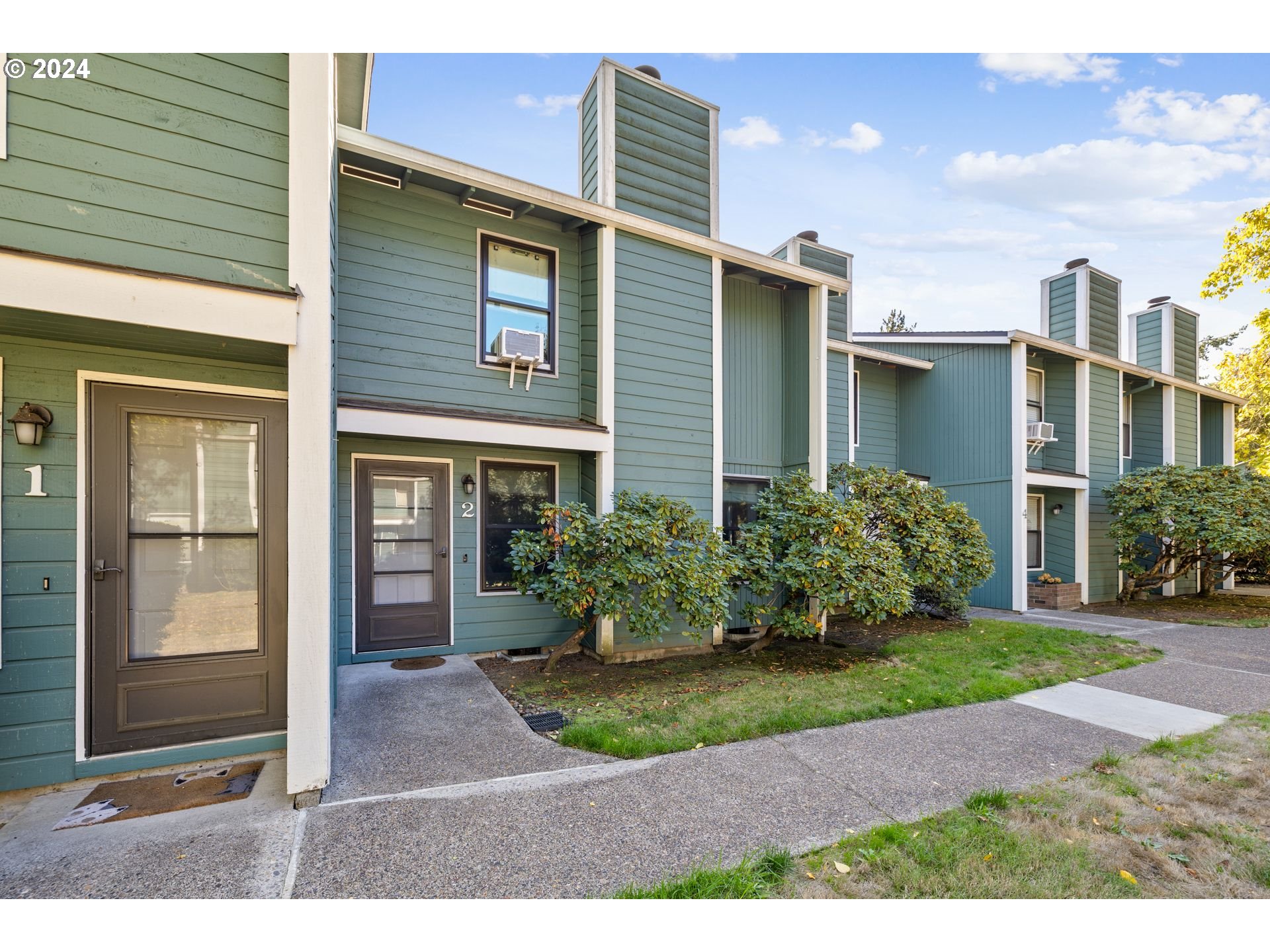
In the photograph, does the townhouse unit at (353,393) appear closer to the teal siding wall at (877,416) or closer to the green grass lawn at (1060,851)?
the teal siding wall at (877,416)

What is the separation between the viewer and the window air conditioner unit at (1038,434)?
1031 cm

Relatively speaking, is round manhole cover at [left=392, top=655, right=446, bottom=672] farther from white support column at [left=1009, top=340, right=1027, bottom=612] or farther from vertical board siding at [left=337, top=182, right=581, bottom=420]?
white support column at [left=1009, top=340, right=1027, bottom=612]

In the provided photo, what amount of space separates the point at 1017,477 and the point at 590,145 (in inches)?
351

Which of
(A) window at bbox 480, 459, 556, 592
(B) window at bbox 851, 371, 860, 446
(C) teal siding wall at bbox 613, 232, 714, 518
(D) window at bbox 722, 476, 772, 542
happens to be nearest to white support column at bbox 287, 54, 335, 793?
(A) window at bbox 480, 459, 556, 592

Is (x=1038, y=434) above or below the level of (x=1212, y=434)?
below

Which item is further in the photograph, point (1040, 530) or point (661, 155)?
point (1040, 530)

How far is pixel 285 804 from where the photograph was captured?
9.32ft

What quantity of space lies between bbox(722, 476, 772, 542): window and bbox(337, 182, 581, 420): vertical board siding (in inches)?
112

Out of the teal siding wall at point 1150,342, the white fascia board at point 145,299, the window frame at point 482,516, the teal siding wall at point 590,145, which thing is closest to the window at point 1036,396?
the teal siding wall at point 1150,342

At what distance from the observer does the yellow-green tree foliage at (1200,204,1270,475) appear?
Result: 8.95 m

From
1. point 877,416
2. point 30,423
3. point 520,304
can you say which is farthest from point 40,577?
point 877,416

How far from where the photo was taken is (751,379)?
305 inches

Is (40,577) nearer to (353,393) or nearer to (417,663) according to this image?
(353,393)
